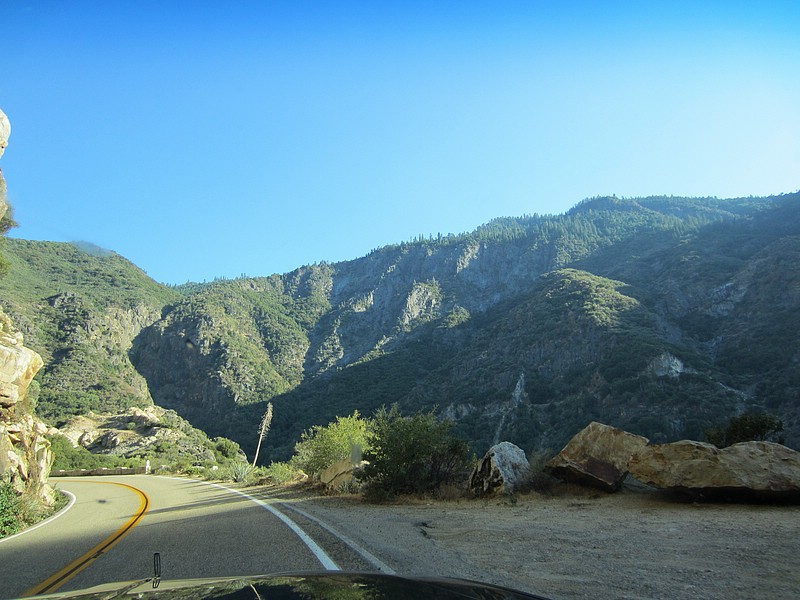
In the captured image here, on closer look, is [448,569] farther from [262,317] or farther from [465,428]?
[262,317]

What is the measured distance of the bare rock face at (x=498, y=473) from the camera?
547 inches

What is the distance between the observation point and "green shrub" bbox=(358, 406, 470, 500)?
14.8 meters

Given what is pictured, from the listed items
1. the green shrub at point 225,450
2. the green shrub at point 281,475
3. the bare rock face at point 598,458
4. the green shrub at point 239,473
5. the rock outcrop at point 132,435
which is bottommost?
the green shrub at point 225,450

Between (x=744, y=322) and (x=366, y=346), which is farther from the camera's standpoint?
(x=366, y=346)

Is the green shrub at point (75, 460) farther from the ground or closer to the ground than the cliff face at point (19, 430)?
closer to the ground

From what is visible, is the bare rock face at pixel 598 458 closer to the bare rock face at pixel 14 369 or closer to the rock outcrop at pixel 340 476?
the rock outcrop at pixel 340 476

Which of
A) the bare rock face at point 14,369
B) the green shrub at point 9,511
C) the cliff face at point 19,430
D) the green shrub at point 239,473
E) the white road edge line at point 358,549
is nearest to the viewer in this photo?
the white road edge line at point 358,549

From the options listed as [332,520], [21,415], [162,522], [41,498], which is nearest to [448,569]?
[332,520]

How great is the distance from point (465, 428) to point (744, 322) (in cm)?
4439

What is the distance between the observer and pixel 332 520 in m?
10.4

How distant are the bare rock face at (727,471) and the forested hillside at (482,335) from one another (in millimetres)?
38713

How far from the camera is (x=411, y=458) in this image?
1505 centimetres

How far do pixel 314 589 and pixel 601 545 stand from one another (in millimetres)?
5853

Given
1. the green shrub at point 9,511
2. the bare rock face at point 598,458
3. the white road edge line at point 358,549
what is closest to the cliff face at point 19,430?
the green shrub at point 9,511
